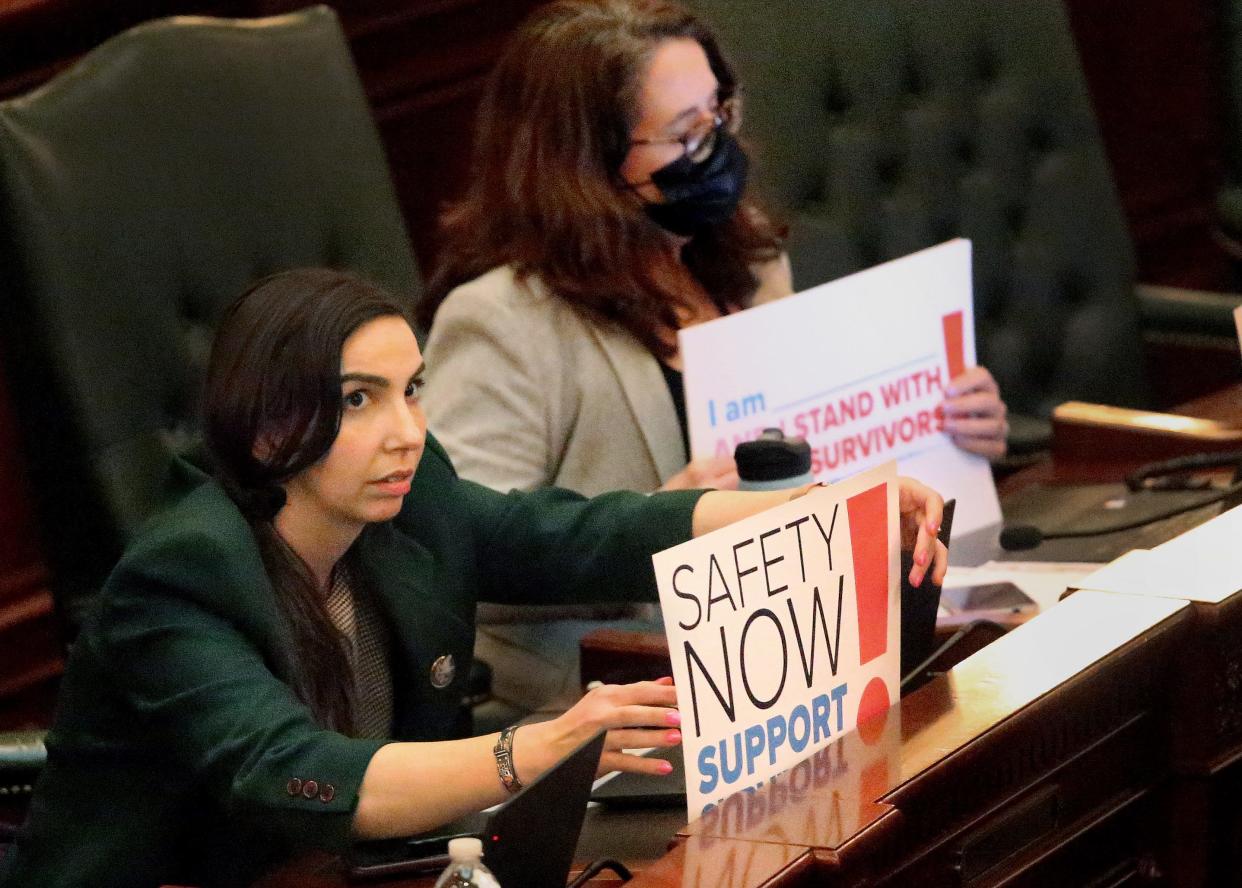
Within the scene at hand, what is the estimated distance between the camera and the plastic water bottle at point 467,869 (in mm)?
1254

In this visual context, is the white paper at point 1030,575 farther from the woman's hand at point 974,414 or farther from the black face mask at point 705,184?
the black face mask at point 705,184

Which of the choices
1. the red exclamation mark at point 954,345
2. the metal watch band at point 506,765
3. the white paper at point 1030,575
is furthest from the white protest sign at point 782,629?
the red exclamation mark at point 954,345

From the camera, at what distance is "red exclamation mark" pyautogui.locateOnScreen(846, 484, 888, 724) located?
1.49m

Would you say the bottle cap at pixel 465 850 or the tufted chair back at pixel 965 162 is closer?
the bottle cap at pixel 465 850

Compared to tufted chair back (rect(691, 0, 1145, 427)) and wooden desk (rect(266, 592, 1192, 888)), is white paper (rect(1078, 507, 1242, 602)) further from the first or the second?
tufted chair back (rect(691, 0, 1145, 427))

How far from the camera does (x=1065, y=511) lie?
94.3 inches

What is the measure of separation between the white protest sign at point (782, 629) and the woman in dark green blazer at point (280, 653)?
0.05m

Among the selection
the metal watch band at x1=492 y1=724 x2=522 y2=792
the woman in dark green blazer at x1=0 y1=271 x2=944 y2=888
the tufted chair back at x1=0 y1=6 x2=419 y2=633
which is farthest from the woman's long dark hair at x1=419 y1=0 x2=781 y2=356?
the metal watch band at x1=492 y1=724 x2=522 y2=792

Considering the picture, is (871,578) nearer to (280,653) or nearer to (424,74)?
(280,653)

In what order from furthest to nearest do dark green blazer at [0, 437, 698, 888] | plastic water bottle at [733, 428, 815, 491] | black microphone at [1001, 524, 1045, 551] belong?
black microphone at [1001, 524, 1045, 551]
plastic water bottle at [733, 428, 815, 491]
dark green blazer at [0, 437, 698, 888]

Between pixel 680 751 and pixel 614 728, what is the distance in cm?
33

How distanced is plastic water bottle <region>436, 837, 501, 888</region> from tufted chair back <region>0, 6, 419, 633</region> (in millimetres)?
954

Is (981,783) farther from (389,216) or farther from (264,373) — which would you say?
(389,216)

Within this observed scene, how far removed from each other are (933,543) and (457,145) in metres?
1.92
